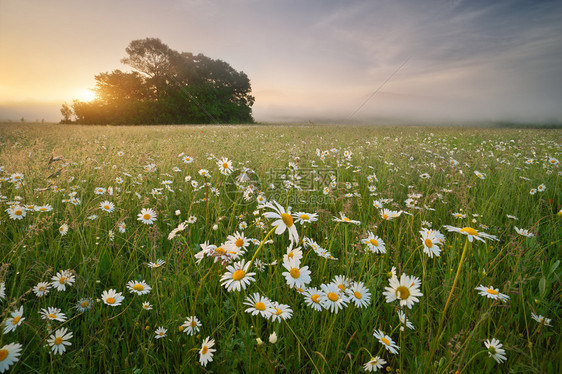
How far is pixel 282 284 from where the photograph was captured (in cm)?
167

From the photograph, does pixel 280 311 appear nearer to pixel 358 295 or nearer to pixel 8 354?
pixel 358 295

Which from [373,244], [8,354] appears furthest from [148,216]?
[373,244]

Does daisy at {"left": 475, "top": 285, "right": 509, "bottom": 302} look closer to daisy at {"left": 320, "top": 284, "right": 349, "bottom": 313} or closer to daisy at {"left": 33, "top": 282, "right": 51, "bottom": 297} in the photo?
daisy at {"left": 320, "top": 284, "right": 349, "bottom": 313}

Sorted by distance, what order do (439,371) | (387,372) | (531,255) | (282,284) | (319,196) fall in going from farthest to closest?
(319,196)
(531,255)
(282,284)
(387,372)
(439,371)

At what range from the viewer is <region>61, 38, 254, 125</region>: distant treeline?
3269 centimetres

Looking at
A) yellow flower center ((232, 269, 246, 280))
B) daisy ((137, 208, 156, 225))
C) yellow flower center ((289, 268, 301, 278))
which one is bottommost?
daisy ((137, 208, 156, 225))

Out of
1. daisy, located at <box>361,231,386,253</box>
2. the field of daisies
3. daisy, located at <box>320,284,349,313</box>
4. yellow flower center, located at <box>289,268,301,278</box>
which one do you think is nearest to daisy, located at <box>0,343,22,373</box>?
the field of daisies

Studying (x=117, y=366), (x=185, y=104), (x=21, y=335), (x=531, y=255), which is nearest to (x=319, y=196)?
(x=531, y=255)

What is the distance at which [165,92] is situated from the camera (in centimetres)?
3716

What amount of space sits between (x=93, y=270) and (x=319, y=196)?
2.42 m

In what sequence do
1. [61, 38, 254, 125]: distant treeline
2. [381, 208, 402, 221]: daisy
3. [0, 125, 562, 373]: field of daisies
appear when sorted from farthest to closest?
[61, 38, 254, 125]: distant treeline → [381, 208, 402, 221]: daisy → [0, 125, 562, 373]: field of daisies

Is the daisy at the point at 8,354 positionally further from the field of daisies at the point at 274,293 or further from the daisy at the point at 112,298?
the daisy at the point at 112,298

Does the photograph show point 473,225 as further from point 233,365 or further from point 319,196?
point 233,365

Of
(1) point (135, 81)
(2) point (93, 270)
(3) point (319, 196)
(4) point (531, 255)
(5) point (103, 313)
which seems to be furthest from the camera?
(1) point (135, 81)
